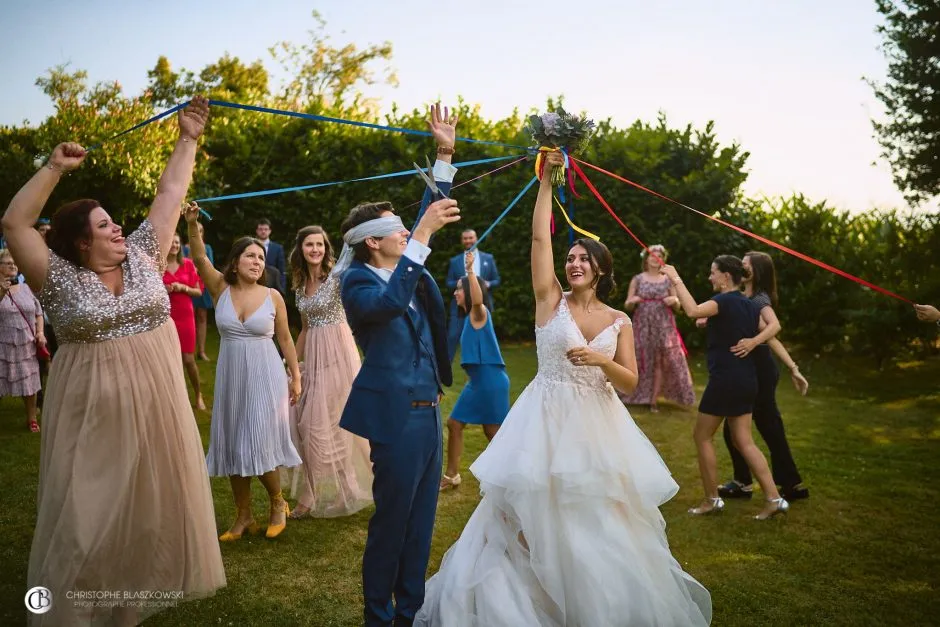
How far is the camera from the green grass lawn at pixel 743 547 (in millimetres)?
3957

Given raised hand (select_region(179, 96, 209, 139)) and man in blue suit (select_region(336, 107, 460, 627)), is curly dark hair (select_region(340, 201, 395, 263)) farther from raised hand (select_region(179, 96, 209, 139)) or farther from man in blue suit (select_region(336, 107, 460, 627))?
raised hand (select_region(179, 96, 209, 139))

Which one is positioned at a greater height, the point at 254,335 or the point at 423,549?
the point at 254,335

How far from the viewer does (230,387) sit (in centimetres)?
497

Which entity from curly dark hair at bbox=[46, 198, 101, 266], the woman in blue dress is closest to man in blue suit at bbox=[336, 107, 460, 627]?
curly dark hair at bbox=[46, 198, 101, 266]

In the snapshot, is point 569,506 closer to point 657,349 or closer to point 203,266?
point 203,266

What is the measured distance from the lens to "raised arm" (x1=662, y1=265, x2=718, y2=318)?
5.03 meters

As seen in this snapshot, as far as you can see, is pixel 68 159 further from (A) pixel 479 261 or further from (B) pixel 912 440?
(B) pixel 912 440

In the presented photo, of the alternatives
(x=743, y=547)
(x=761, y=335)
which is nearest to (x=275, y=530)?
(x=743, y=547)

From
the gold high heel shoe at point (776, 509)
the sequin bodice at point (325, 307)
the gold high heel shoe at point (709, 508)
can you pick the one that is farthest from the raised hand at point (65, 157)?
the gold high heel shoe at point (776, 509)

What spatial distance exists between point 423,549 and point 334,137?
12.5m

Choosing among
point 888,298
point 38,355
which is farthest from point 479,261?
point 888,298

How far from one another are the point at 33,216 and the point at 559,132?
8.51ft

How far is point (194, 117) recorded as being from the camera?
11.3ft

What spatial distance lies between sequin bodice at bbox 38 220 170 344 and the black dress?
410 centimetres
